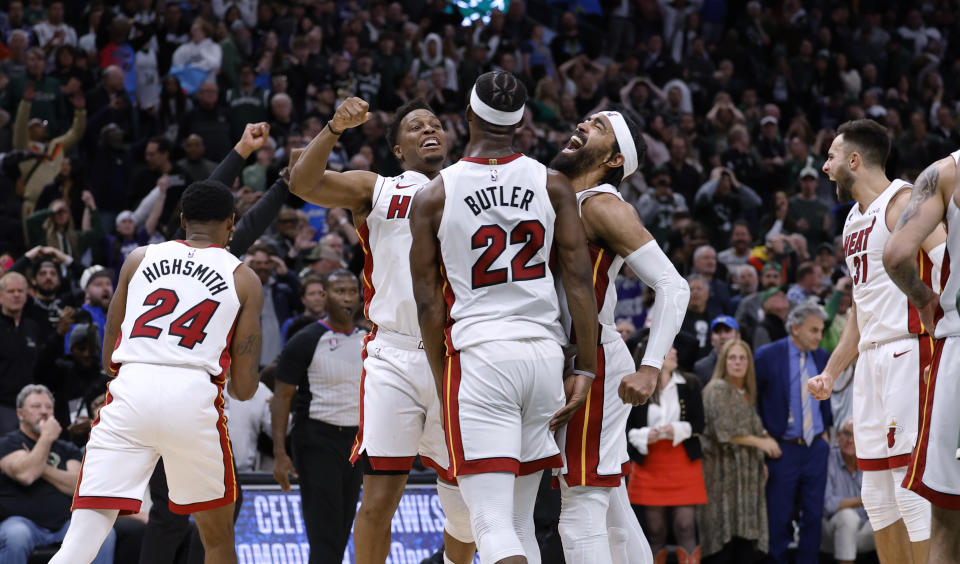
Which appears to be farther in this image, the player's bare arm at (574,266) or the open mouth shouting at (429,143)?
the open mouth shouting at (429,143)

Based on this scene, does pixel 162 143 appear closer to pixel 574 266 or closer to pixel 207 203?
pixel 207 203

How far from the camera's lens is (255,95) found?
49.8ft

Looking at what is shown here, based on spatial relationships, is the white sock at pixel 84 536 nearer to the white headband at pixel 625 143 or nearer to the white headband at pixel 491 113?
the white headband at pixel 491 113

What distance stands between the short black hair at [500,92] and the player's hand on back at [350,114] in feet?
2.99

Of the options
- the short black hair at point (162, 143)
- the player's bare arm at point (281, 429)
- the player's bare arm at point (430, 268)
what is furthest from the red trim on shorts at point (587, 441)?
the short black hair at point (162, 143)

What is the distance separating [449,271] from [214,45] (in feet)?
38.4

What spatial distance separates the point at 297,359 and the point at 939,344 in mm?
4619

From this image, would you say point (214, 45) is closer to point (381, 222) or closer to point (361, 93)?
point (361, 93)

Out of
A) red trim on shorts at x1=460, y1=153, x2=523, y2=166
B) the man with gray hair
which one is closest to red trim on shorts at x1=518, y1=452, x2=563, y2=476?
red trim on shorts at x1=460, y1=153, x2=523, y2=166

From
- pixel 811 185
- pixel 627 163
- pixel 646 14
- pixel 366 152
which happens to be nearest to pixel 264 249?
pixel 366 152

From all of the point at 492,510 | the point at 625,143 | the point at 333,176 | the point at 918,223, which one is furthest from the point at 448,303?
the point at 918,223

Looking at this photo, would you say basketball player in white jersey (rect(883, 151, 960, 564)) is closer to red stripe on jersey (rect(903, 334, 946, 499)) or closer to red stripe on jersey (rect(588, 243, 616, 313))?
red stripe on jersey (rect(903, 334, 946, 499))

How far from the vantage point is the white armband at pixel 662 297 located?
5.17 metres

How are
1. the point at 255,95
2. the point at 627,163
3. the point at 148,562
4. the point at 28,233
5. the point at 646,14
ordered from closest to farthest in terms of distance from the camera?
the point at 627,163, the point at 148,562, the point at 28,233, the point at 255,95, the point at 646,14
